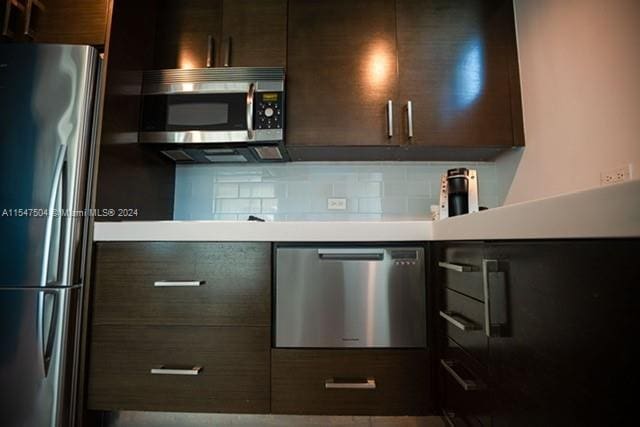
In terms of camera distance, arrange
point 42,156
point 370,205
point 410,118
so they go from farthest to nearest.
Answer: point 370,205, point 410,118, point 42,156

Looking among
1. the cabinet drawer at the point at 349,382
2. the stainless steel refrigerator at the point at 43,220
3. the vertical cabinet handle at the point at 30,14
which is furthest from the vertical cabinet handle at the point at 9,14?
the cabinet drawer at the point at 349,382


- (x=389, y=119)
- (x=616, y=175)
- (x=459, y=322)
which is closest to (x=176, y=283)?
(x=459, y=322)

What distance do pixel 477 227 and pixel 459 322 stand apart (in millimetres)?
283

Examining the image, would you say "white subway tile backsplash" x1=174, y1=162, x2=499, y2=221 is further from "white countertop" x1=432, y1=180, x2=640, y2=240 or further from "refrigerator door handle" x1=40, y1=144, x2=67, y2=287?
"white countertop" x1=432, y1=180, x2=640, y2=240

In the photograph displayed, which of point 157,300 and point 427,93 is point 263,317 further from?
point 427,93

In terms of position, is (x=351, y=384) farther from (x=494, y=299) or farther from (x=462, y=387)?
(x=494, y=299)

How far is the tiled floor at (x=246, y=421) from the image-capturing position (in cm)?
119

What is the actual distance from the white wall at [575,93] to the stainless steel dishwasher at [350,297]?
30.2 inches

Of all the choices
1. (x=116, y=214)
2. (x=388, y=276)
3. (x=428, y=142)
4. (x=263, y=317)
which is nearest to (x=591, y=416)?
(x=388, y=276)

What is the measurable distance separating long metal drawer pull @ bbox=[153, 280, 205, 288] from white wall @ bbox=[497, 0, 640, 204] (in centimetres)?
152

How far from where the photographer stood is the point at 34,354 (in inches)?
40.9

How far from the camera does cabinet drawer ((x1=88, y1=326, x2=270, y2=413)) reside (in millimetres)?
1016

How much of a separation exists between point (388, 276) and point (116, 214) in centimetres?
115

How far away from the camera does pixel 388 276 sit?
1.04 metres
